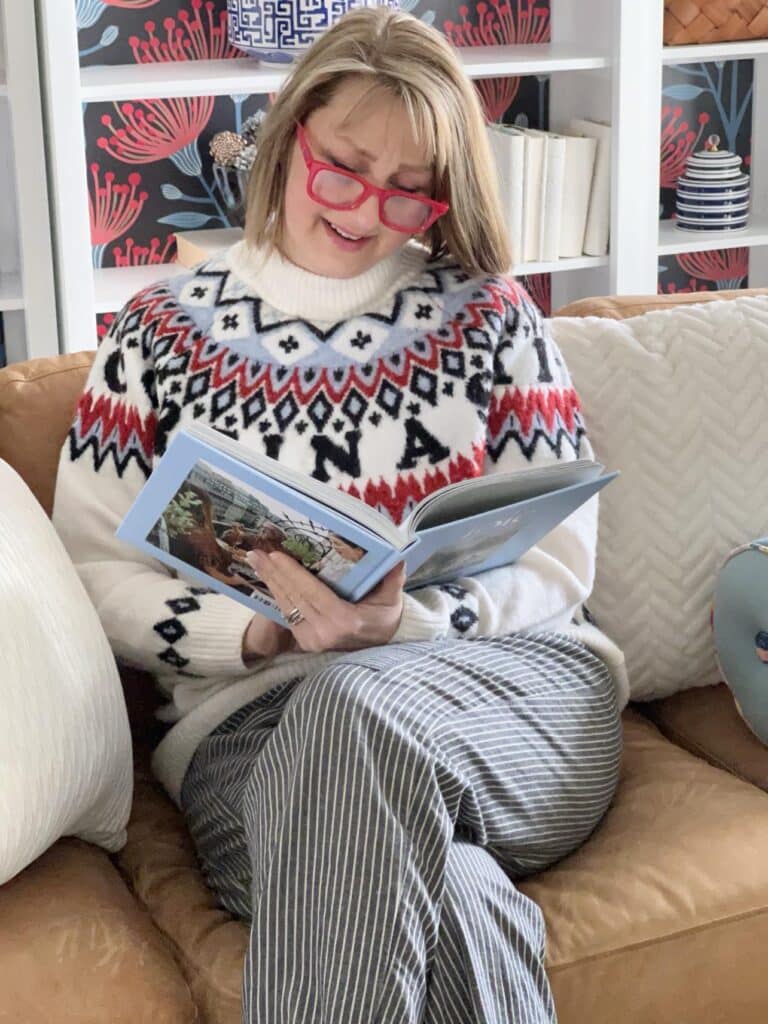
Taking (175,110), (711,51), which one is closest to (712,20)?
(711,51)

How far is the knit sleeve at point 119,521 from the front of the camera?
1.56 meters

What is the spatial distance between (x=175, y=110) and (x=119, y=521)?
162cm

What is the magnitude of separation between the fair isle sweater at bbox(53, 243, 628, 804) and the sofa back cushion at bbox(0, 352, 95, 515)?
0.07 metres

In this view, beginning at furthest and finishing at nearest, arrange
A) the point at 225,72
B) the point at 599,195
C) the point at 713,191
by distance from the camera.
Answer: the point at 713,191 < the point at 599,195 < the point at 225,72

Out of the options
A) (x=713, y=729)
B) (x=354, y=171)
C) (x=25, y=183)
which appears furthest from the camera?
(x=25, y=183)

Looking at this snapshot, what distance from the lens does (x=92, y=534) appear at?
5.37ft

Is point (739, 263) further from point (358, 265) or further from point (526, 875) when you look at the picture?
point (526, 875)

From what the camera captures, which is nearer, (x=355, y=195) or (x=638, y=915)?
(x=638, y=915)

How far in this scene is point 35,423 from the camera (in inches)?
68.1

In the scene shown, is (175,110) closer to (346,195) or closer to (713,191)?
(713,191)

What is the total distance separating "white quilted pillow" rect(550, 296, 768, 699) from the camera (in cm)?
181

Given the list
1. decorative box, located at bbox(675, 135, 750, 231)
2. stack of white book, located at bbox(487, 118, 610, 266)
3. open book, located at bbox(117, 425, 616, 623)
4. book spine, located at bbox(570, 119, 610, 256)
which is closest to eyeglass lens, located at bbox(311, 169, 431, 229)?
open book, located at bbox(117, 425, 616, 623)

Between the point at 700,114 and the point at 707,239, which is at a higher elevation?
Answer: the point at 700,114

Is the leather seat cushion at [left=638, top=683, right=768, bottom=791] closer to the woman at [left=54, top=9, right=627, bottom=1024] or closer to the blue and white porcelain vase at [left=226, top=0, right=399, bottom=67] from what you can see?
the woman at [left=54, top=9, right=627, bottom=1024]
